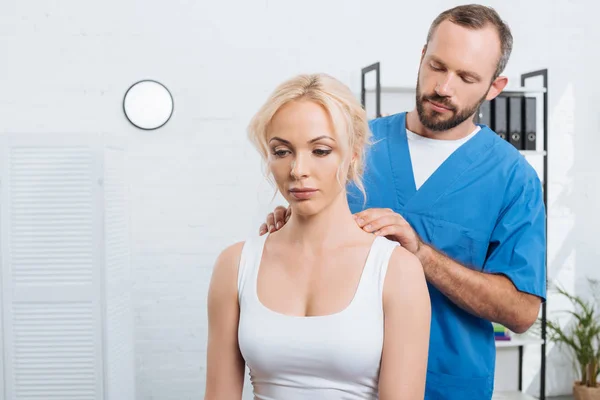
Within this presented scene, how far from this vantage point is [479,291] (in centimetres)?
147

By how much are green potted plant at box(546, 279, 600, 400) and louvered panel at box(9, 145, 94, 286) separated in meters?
2.46

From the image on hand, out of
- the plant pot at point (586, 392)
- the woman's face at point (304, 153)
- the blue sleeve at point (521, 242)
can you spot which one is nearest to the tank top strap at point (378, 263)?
the woman's face at point (304, 153)

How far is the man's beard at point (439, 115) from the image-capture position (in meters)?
1.55

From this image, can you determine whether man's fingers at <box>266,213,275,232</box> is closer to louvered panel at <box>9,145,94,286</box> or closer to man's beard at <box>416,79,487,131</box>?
man's beard at <box>416,79,487,131</box>

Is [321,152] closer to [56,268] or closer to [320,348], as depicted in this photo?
[320,348]

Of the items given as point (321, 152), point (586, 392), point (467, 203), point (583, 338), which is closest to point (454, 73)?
point (467, 203)

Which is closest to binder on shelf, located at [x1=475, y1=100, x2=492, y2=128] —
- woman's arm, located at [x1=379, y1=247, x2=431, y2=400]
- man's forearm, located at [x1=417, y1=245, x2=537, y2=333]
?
man's forearm, located at [x1=417, y1=245, x2=537, y2=333]

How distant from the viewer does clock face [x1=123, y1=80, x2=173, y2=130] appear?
354 cm

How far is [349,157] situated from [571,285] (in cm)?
321

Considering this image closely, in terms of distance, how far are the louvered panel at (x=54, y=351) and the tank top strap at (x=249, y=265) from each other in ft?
6.34

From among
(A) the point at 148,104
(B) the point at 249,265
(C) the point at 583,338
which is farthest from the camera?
(C) the point at 583,338

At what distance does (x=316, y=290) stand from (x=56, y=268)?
2108 millimetres

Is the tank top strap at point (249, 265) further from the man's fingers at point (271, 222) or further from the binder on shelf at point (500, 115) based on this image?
the binder on shelf at point (500, 115)

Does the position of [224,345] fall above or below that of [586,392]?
above
